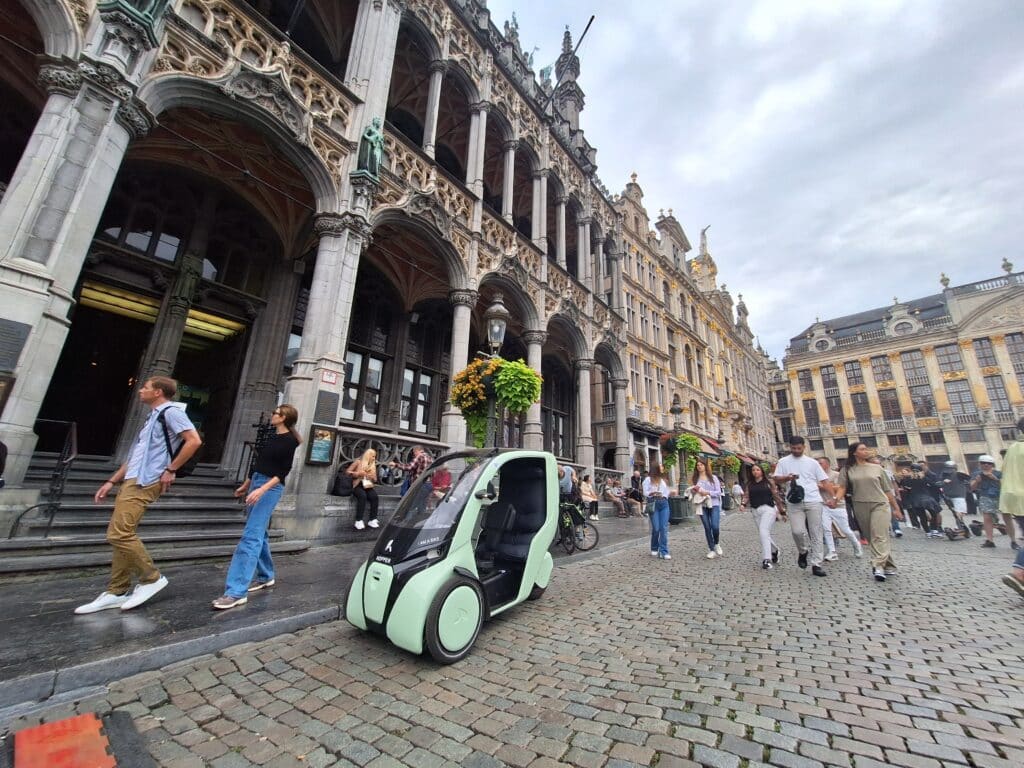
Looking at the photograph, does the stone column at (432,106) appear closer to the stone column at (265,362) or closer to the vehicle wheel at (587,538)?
the stone column at (265,362)

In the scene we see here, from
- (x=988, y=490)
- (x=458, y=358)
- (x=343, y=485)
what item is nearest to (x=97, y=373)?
(x=343, y=485)

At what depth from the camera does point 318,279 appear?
7.94 meters

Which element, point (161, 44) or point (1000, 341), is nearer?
point (161, 44)

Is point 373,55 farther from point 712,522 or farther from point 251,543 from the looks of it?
point 712,522

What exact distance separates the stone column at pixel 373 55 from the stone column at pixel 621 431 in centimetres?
1354

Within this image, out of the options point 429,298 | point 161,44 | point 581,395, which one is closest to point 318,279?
point 161,44

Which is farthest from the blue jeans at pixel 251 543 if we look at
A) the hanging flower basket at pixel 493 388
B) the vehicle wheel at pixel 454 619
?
the hanging flower basket at pixel 493 388

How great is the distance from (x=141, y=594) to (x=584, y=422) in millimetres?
13413

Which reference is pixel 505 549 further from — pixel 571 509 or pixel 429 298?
pixel 429 298

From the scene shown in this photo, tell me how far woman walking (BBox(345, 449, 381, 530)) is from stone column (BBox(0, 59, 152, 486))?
13.0 feet

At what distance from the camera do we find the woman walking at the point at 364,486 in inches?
291

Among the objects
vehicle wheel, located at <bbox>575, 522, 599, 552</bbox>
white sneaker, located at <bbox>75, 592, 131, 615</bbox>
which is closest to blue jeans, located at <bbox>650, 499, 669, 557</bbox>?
vehicle wheel, located at <bbox>575, 522, 599, 552</bbox>

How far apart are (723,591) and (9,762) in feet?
18.8

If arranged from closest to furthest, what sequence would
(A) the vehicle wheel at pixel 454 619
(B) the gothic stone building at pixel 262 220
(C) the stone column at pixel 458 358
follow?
(A) the vehicle wheel at pixel 454 619, (B) the gothic stone building at pixel 262 220, (C) the stone column at pixel 458 358
